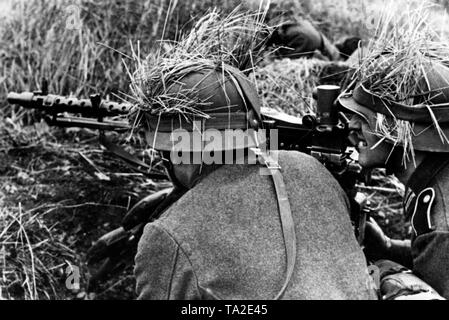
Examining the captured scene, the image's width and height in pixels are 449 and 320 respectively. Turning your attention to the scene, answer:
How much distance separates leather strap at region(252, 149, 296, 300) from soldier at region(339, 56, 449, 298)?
0.52 metres

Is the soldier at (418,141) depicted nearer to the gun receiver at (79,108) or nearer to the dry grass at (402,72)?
the dry grass at (402,72)

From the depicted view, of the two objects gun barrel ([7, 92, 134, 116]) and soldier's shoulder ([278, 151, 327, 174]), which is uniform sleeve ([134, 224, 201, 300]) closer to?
soldier's shoulder ([278, 151, 327, 174])

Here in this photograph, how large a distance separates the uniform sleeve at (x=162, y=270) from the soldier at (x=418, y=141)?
928 mm

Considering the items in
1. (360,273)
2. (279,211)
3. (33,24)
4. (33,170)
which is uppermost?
(33,24)

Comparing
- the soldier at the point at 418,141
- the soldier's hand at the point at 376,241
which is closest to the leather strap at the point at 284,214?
the soldier at the point at 418,141

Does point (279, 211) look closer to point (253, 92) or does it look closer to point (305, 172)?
point (305, 172)

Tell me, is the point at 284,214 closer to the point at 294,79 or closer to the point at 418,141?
the point at 418,141

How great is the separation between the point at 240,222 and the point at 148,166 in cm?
140

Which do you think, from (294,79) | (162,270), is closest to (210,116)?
(162,270)

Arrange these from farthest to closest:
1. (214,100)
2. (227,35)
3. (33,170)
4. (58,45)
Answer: (58,45), (33,170), (227,35), (214,100)

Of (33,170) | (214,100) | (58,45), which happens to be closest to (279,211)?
(214,100)

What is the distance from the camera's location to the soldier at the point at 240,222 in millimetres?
2660

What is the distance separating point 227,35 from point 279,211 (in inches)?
40.6

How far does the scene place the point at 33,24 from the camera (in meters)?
5.80
